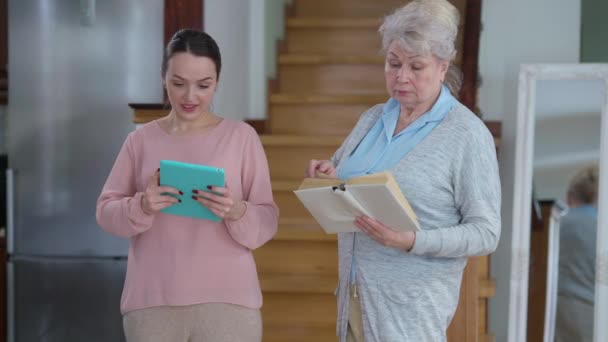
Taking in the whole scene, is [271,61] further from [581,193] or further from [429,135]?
[429,135]

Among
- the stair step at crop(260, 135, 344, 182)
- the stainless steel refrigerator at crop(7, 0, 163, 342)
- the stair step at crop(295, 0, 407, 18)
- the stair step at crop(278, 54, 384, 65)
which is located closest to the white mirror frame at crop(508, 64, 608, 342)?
the stair step at crop(260, 135, 344, 182)

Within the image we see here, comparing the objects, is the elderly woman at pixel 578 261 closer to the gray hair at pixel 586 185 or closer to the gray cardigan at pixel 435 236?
the gray hair at pixel 586 185

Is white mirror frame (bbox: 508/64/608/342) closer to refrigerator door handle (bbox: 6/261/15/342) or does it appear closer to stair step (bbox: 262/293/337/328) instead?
stair step (bbox: 262/293/337/328)

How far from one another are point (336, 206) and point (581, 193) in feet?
6.00

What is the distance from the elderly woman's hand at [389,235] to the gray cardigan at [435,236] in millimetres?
Answer: 14

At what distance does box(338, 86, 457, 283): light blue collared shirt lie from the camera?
1.79m

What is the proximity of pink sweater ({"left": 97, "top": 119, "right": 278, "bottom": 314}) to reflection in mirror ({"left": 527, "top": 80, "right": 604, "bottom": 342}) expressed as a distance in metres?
1.68

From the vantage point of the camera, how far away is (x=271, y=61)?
4.57 meters

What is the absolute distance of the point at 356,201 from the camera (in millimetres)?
1671

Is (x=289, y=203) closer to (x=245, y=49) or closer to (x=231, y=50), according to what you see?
(x=231, y=50)

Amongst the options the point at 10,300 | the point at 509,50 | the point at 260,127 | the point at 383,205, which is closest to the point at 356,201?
the point at 383,205

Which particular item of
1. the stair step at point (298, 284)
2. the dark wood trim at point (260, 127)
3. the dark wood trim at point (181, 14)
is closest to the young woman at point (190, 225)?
the dark wood trim at point (181, 14)

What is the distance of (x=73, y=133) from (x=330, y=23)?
178 cm

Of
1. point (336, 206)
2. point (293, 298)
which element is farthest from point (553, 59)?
point (336, 206)
